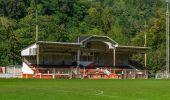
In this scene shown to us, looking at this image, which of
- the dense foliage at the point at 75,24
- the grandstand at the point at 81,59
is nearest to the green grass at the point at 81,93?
the grandstand at the point at 81,59

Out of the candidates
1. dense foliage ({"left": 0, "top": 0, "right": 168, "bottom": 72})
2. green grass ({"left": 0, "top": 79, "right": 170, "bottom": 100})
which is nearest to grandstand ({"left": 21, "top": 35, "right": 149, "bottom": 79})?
dense foliage ({"left": 0, "top": 0, "right": 168, "bottom": 72})

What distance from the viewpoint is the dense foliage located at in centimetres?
8962

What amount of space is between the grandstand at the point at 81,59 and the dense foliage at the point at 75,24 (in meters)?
7.70

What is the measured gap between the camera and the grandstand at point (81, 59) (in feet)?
226

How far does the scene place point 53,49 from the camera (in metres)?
75.4

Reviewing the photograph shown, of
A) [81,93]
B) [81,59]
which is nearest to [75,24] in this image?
[81,59]

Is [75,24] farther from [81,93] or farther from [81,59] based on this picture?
[81,93]

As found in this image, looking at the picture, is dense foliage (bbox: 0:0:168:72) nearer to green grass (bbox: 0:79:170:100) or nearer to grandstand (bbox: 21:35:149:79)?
grandstand (bbox: 21:35:149:79)

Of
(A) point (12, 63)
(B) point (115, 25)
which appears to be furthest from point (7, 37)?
(B) point (115, 25)

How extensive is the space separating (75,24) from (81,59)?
40.8 meters

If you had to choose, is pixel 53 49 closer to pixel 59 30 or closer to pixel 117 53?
pixel 117 53

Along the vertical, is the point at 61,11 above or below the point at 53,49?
above

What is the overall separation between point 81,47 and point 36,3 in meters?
51.1

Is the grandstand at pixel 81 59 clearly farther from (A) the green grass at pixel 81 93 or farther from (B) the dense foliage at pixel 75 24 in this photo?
(A) the green grass at pixel 81 93
